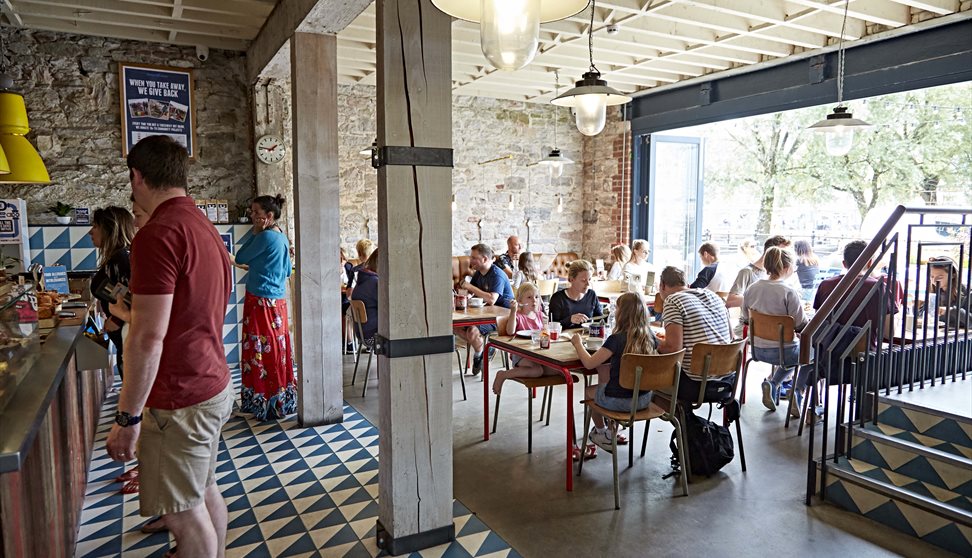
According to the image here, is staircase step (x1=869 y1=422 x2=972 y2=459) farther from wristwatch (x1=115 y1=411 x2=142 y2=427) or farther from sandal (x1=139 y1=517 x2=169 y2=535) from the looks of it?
sandal (x1=139 y1=517 x2=169 y2=535)

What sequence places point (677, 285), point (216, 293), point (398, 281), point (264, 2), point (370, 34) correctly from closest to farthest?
point (216, 293)
point (398, 281)
point (677, 285)
point (264, 2)
point (370, 34)

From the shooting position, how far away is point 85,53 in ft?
21.4

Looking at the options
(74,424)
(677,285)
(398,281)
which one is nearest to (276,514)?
(74,424)

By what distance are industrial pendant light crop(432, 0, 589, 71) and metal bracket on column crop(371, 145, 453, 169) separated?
3.22ft

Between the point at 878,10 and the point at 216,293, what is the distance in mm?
6004

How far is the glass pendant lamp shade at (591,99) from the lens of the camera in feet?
12.7

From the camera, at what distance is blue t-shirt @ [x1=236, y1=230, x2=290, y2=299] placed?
15.4 feet

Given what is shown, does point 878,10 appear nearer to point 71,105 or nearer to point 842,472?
point 842,472

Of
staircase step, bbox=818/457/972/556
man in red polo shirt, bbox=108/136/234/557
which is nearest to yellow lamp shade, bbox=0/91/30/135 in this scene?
man in red polo shirt, bbox=108/136/234/557

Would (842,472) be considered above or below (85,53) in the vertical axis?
below

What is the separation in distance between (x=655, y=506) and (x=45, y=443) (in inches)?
115

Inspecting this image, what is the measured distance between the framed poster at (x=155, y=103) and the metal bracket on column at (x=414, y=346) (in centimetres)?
488

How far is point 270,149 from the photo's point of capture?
7.14 m

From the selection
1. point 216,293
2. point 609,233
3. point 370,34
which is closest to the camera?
point 216,293
